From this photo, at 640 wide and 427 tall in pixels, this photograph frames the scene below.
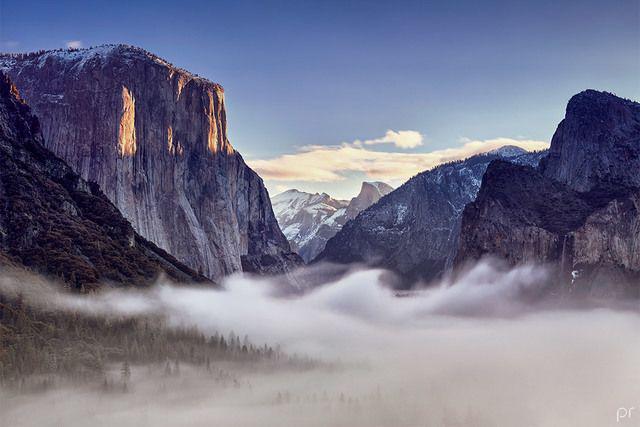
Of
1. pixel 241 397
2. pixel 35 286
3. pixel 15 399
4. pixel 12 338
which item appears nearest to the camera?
pixel 15 399

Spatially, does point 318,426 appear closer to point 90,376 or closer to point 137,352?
point 137,352

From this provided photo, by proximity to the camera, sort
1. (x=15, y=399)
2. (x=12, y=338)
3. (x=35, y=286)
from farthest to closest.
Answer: (x=35, y=286), (x=12, y=338), (x=15, y=399)

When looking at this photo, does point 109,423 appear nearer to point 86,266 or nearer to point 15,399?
point 15,399

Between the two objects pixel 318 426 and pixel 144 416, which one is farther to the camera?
pixel 318 426

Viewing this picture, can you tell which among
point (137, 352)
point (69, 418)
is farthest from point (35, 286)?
point (69, 418)

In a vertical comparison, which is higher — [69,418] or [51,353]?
[51,353]

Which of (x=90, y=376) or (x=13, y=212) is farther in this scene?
(x=13, y=212)

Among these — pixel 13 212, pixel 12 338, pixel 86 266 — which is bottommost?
pixel 12 338

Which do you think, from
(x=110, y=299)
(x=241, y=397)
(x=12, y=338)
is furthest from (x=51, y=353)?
(x=241, y=397)

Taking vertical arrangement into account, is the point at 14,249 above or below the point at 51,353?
above
